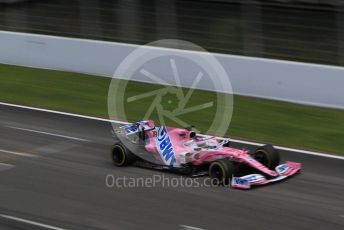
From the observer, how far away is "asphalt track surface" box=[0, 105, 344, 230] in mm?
10289

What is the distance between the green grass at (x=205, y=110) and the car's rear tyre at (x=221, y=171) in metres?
3.90

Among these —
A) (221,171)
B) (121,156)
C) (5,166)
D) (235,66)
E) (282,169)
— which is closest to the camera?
(221,171)

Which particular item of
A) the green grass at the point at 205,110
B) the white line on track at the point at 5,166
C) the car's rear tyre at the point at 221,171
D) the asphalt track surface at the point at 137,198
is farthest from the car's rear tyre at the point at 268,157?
the white line on track at the point at 5,166

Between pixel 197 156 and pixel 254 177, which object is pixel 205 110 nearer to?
pixel 197 156

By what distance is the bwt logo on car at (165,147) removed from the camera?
12.4 meters

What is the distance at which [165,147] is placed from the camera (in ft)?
41.0

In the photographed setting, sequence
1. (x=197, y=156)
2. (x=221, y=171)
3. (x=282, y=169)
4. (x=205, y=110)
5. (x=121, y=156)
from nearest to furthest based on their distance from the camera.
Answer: (x=221, y=171)
(x=197, y=156)
(x=282, y=169)
(x=121, y=156)
(x=205, y=110)

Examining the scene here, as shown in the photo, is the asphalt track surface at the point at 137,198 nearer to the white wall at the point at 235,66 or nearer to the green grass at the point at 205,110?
the green grass at the point at 205,110

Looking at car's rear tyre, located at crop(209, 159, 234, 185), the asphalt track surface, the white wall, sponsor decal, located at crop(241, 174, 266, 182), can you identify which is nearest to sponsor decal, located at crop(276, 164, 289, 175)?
the asphalt track surface

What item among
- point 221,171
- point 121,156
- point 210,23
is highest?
point 210,23

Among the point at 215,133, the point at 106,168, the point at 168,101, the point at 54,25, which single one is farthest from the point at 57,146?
the point at 54,25

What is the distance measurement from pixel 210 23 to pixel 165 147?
934cm

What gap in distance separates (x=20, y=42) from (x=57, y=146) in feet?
34.8

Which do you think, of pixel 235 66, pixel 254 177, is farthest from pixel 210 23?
pixel 254 177
